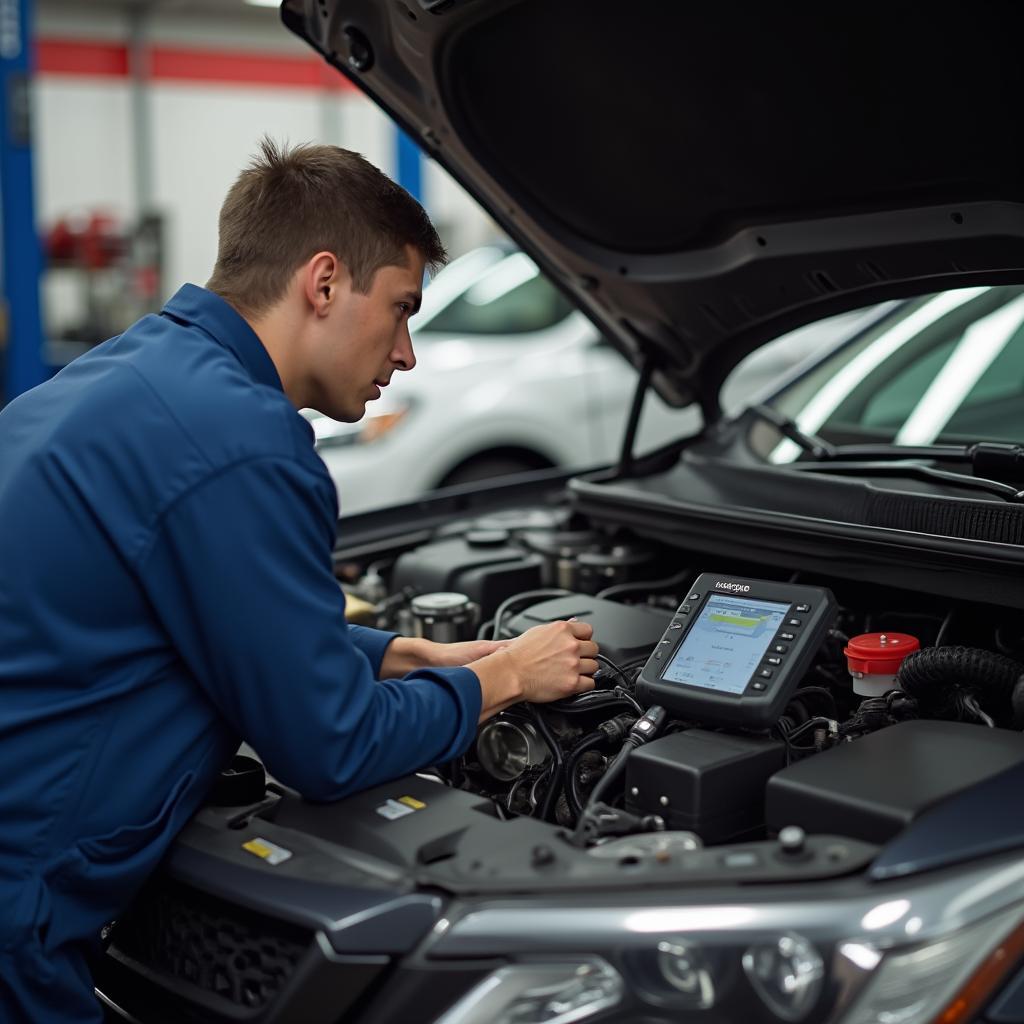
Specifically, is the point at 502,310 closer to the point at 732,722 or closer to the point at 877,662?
the point at 877,662

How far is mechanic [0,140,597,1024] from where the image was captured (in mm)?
1526

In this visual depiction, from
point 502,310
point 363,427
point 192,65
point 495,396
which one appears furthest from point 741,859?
point 192,65

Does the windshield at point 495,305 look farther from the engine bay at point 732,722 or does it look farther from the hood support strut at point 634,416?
the engine bay at point 732,722

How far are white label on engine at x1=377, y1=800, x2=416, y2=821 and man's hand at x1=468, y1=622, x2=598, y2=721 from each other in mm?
Result: 171

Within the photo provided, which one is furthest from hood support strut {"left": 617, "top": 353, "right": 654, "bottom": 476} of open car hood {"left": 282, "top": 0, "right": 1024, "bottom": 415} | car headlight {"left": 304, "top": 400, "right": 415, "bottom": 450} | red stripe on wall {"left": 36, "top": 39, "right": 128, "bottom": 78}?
red stripe on wall {"left": 36, "top": 39, "right": 128, "bottom": 78}

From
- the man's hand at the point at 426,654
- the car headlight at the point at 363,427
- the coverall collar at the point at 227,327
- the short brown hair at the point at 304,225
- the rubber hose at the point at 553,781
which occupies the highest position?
the short brown hair at the point at 304,225

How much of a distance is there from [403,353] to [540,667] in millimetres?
485

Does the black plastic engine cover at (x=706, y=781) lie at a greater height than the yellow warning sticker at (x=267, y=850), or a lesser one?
greater

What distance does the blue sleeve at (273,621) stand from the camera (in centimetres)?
151

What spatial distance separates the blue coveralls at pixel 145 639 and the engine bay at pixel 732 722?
313 millimetres

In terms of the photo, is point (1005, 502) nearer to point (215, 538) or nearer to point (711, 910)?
point (711, 910)

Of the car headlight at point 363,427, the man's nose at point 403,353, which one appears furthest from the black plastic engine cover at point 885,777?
the car headlight at point 363,427

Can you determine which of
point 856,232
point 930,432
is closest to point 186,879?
point 856,232

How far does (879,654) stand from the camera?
6.27ft
